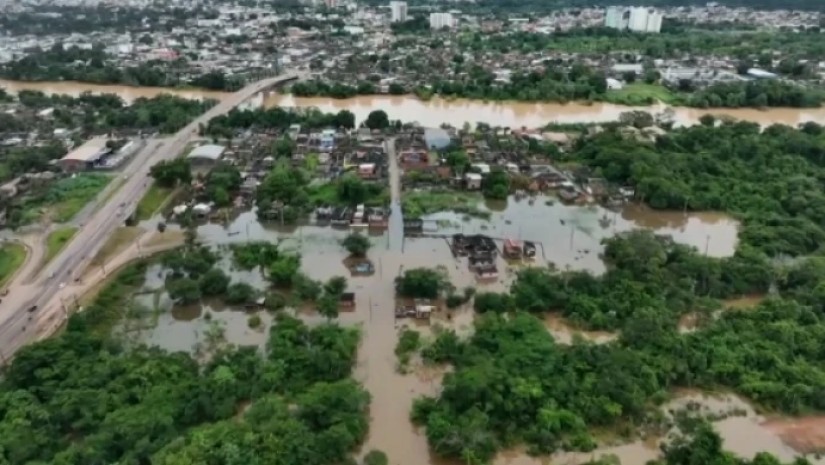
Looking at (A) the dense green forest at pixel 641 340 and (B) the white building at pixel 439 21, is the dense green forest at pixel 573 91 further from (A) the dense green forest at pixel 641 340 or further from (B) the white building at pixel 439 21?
(B) the white building at pixel 439 21

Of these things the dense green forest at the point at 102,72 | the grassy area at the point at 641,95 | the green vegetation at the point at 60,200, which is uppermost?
the dense green forest at the point at 102,72

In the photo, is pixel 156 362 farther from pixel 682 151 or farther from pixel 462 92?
pixel 462 92

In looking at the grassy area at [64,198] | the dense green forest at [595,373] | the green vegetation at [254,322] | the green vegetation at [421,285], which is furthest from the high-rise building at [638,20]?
the green vegetation at [254,322]

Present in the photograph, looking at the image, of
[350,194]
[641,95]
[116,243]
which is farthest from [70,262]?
[641,95]

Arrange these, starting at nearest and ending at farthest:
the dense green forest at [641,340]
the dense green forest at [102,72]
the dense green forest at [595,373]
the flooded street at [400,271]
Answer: the dense green forest at [595,373] → the dense green forest at [641,340] → the flooded street at [400,271] → the dense green forest at [102,72]

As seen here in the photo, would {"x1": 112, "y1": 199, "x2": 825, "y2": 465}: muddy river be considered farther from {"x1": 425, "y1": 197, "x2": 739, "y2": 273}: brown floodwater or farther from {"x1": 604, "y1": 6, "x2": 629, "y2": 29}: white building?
{"x1": 604, "y1": 6, "x2": 629, "y2": 29}: white building

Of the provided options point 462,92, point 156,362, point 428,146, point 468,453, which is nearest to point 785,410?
point 468,453
